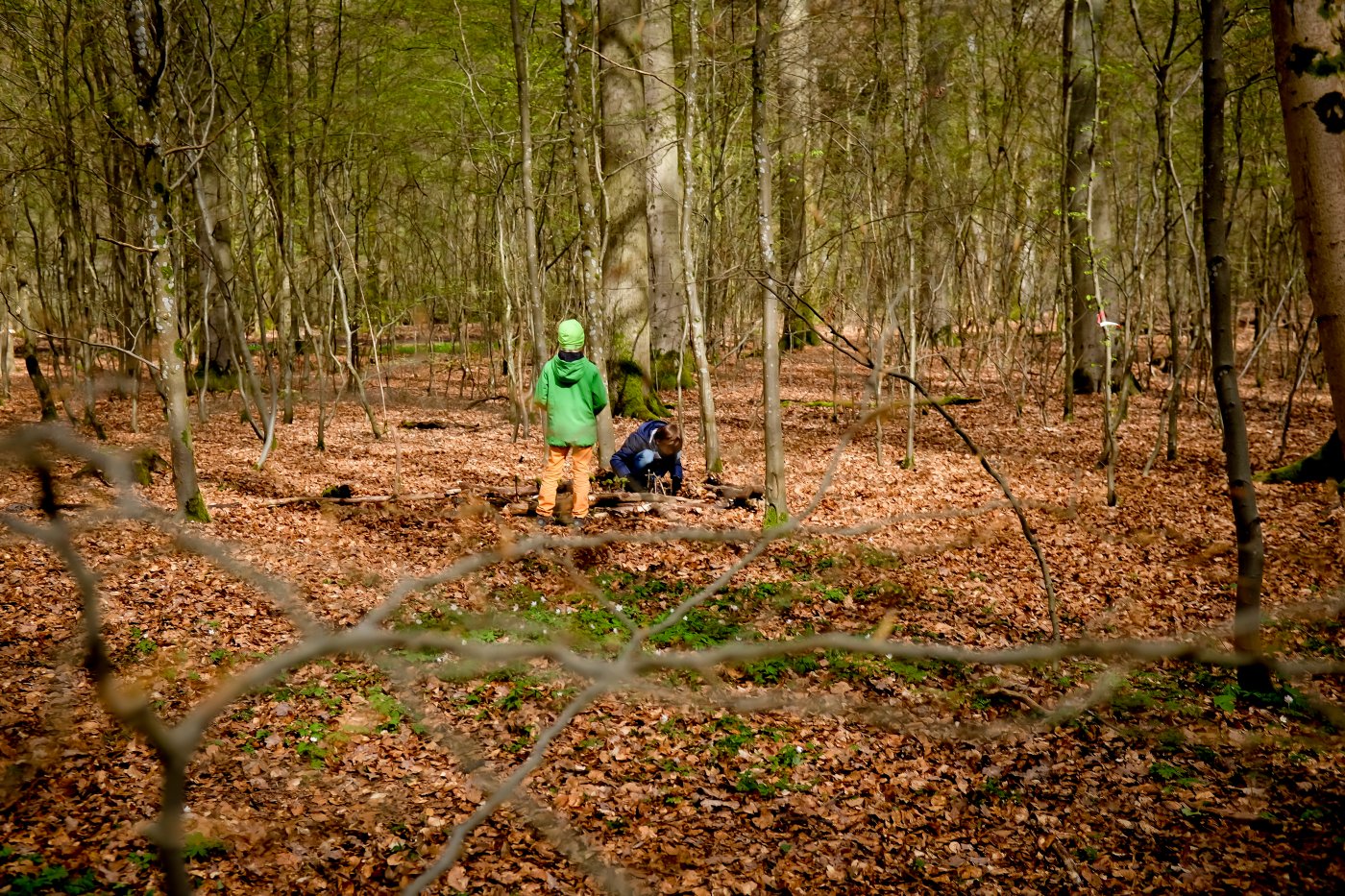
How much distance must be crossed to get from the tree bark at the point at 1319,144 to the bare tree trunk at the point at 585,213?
6.25 meters

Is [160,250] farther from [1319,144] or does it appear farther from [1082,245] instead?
[1082,245]

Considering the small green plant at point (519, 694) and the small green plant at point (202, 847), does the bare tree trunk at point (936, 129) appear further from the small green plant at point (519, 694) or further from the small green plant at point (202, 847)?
the small green plant at point (202, 847)

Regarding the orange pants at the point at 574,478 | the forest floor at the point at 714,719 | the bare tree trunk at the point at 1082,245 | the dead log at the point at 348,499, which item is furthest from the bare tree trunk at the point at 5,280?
the bare tree trunk at the point at 1082,245

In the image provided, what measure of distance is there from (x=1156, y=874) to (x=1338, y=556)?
174 inches

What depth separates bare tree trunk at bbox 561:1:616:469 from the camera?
8.45 meters

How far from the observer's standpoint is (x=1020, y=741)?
4.55 meters

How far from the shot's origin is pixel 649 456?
8.02 meters

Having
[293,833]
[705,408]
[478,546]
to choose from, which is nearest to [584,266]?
[705,408]

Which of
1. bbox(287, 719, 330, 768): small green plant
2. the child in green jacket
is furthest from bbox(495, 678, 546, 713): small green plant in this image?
the child in green jacket

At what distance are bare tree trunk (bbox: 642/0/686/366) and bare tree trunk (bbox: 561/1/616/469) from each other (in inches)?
109

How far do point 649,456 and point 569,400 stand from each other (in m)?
1.01

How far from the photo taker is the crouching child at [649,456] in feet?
26.2

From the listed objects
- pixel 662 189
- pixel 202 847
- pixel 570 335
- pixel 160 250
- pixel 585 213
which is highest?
pixel 662 189

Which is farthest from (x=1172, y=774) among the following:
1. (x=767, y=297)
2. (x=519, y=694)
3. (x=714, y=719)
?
(x=767, y=297)
